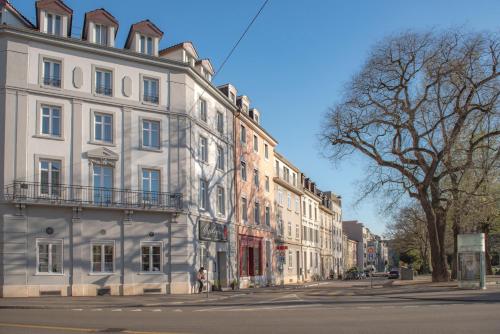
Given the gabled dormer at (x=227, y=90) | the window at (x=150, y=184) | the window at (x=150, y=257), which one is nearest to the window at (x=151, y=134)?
the window at (x=150, y=184)

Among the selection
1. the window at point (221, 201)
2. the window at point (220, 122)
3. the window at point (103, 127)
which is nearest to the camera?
the window at point (103, 127)

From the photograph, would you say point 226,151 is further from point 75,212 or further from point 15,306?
point 15,306

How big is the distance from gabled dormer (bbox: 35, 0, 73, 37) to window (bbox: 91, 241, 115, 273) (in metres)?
11.4

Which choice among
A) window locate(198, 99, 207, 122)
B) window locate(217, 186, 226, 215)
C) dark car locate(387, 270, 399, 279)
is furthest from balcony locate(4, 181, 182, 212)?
dark car locate(387, 270, 399, 279)

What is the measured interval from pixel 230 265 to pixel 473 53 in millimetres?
20846

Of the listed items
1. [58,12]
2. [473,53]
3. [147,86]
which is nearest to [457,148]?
[473,53]

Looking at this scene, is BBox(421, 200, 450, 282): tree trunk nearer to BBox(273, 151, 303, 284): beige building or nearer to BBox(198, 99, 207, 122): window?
BBox(198, 99, 207, 122): window

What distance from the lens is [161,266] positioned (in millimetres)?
32344

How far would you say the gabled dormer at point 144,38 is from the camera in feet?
109

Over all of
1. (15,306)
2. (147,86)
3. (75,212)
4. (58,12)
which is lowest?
(15,306)

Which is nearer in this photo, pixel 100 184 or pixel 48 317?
pixel 48 317

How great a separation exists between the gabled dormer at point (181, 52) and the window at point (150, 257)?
442 inches

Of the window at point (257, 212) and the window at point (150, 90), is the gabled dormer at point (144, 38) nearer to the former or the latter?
the window at point (150, 90)

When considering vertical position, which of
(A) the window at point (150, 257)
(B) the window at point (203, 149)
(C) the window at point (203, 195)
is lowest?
(A) the window at point (150, 257)
